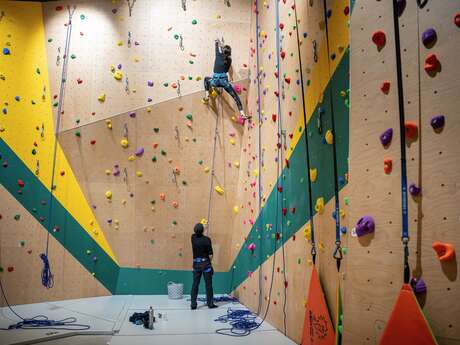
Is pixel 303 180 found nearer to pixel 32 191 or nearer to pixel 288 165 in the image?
pixel 288 165

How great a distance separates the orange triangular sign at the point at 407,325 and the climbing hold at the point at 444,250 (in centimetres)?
20

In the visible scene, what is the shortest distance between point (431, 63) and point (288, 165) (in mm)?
2338

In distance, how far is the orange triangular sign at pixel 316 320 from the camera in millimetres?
2986

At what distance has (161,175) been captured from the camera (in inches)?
256

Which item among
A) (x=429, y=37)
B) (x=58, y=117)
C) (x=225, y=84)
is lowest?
(x=429, y=37)

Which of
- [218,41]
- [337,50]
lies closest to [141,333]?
[337,50]

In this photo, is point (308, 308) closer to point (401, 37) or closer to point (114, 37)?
point (401, 37)

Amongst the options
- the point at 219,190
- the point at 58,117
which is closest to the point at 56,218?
the point at 58,117

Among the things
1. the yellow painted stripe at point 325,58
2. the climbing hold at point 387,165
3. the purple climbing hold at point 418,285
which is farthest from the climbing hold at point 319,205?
the purple climbing hold at point 418,285

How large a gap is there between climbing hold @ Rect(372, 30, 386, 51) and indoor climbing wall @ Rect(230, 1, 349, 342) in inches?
25.2

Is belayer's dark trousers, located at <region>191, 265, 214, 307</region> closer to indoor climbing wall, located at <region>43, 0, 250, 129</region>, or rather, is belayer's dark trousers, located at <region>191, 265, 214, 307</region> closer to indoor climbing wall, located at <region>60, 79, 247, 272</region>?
indoor climbing wall, located at <region>60, 79, 247, 272</region>

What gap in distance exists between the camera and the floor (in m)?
3.89

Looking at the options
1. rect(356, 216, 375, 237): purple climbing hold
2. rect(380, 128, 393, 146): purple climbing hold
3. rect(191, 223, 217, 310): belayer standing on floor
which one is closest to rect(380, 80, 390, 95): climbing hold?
rect(380, 128, 393, 146): purple climbing hold

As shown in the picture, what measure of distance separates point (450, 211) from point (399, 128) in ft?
1.60
